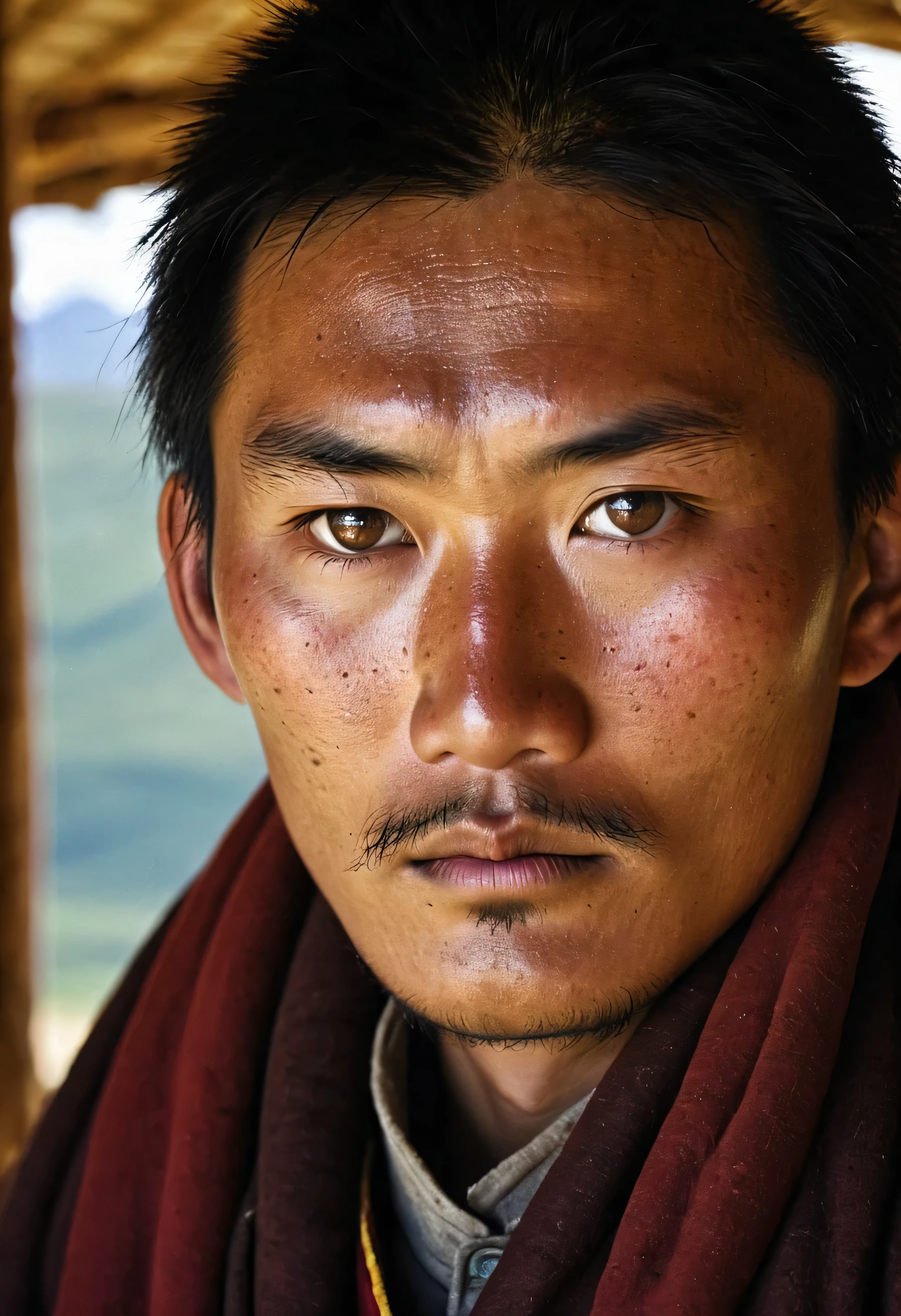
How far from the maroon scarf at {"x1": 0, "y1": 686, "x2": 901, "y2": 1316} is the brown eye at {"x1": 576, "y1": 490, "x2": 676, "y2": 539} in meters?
0.32

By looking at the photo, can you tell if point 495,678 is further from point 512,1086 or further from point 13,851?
point 13,851

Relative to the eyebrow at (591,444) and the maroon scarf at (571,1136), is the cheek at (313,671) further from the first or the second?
the maroon scarf at (571,1136)

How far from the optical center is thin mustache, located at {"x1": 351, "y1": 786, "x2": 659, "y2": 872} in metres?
0.93

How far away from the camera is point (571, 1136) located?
1003 mm

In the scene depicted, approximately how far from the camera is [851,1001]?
103 cm

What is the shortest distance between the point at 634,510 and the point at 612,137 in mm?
299

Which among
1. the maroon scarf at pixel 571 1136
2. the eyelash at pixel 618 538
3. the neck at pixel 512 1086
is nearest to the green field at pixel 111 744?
the maroon scarf at pixel 571 1136

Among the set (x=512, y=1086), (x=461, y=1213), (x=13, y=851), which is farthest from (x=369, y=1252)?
(x=13, y=851)

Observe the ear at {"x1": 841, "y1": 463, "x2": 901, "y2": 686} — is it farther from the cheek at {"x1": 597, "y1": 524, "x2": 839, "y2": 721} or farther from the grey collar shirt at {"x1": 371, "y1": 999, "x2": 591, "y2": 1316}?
the grey collar shirt at {"x1": 371, "y1": 999, "x2": 591, "y2": 1316}

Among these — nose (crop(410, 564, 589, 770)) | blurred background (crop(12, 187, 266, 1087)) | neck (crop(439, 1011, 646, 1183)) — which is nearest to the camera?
nose (crop(410, 564, 589, 770))

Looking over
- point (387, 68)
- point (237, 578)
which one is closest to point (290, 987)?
point (237, 578)

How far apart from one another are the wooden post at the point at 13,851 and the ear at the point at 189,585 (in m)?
0.77

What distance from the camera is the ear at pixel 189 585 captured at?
1.22m

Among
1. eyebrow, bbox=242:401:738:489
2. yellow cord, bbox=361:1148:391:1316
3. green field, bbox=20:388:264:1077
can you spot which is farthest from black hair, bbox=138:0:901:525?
green field, bbox=20:388:264:1077
